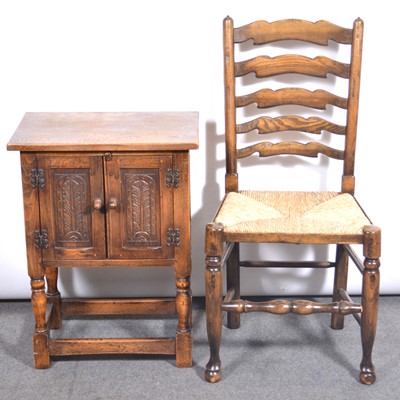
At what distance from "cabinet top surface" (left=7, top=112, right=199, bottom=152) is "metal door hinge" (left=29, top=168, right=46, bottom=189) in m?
0.08

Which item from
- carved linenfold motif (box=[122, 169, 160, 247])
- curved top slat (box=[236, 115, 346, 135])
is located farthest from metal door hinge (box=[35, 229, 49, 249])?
curved top slat (box=[236, 115, 346, 135])

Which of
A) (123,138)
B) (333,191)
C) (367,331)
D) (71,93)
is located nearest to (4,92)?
(71,93)

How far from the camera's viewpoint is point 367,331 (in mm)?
2865

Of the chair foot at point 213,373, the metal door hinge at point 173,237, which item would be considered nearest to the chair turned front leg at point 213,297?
the chair foot at point 213,373

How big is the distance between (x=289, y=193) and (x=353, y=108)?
372mm

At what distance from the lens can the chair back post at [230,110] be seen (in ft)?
10.1

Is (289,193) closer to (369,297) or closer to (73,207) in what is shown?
(369,297)

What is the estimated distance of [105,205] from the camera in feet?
9.31

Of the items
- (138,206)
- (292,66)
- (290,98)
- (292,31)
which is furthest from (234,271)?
(292,31)

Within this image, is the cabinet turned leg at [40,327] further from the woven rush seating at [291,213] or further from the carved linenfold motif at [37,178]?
the woven rush seating at [291,213]

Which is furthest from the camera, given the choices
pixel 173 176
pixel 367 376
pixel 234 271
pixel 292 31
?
pixel 234 271

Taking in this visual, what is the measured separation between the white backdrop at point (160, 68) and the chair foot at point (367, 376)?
71 cm

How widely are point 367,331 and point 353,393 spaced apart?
0.67ft

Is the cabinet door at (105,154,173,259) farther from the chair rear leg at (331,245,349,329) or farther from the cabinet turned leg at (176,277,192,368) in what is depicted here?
the chair rear leg at (331,245,349,329)
